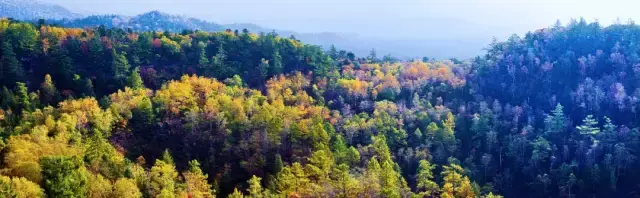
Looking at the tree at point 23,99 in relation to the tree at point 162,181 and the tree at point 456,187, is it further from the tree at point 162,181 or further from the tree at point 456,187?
the tree at point 456,187

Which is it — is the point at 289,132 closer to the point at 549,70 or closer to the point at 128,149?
the point at 128,149

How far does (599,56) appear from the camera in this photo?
90.8 m

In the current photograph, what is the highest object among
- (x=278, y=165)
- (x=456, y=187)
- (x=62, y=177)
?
(x=62, y=177)

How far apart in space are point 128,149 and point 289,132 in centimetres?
1931

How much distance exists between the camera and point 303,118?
238 feet

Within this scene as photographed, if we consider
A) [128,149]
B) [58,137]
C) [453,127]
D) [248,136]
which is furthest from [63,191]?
[453,127]

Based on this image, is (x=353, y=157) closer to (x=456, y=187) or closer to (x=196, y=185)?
(x=456, y=187)

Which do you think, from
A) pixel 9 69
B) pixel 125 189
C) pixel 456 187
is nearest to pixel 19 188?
pixel 125 189

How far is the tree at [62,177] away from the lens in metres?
39.8

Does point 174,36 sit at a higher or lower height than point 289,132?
higher

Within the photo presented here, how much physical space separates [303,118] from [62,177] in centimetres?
3683

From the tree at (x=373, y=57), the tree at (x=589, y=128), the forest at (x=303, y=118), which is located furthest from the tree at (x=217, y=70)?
the tree at (x=589, y=128)

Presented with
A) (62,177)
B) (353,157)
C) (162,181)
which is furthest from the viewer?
(353,157)

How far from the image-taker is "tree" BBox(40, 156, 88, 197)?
39812mm
